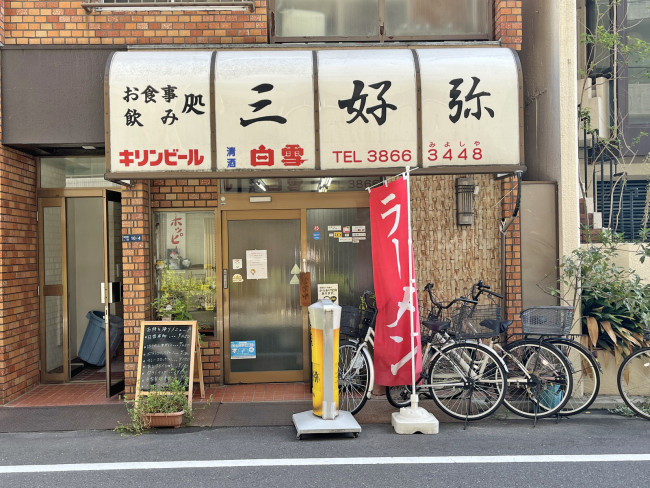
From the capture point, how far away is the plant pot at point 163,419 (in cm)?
584

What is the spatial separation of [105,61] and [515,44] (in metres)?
5.52

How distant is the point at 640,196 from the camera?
10.8 m

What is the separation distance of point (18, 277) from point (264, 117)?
4035mm

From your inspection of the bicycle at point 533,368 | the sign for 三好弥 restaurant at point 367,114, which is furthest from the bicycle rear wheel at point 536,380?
the sign for 三好弥 restaurant at point 367,114

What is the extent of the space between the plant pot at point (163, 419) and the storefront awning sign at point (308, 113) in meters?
2.83

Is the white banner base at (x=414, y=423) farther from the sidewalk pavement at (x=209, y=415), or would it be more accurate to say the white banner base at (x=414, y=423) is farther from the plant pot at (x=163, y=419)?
the plant pot at (x=163, y=419)

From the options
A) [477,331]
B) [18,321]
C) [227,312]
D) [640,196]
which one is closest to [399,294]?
[477,331]

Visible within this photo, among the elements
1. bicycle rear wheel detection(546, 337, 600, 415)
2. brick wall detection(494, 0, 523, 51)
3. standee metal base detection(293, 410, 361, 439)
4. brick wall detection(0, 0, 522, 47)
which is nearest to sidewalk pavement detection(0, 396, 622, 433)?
bicycle rear wheel detection(546, 337, 600, 415)

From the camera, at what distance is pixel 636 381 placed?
6.84 meters

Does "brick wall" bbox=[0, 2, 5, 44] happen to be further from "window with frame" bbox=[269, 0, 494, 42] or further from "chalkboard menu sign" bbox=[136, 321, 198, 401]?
"chalkboard menu sign" bbox=[136, 321, 198, 401]

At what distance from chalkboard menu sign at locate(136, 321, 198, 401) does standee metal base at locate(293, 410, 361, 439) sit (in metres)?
1.45

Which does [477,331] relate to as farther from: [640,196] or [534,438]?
[640,196]

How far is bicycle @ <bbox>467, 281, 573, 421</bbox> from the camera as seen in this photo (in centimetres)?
607

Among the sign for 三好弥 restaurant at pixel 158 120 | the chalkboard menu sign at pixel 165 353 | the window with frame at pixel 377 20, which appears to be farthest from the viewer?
the window with frame at pixel 377 20
